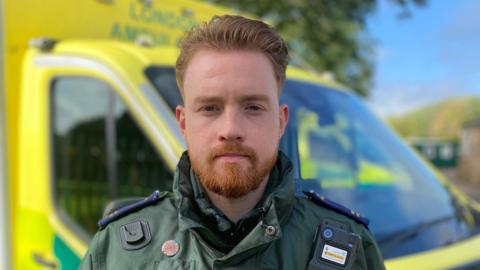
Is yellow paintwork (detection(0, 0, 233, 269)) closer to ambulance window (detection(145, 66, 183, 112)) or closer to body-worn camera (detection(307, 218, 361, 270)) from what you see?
ambulance window (detection(145, 66, 183, 112))

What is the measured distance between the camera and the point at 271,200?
135 centimetres

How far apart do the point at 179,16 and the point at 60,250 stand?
79.6 inches

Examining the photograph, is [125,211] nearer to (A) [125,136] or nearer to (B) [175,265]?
(B) [175,265]

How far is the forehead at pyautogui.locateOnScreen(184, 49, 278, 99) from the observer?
1.33 metres

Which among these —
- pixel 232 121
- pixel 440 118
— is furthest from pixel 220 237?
pixel 440 118

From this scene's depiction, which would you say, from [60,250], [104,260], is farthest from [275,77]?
[60,250]

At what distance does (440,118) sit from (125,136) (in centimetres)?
7250

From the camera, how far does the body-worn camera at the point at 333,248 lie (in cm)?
136

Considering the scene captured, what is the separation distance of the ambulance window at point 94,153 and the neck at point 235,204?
154 centimetres

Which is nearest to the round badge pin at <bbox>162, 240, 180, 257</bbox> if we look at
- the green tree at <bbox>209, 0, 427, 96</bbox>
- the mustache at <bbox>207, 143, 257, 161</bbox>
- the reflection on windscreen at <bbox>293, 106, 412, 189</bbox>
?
the mustache at <bbox>207, 143, 257, 161</bbox>

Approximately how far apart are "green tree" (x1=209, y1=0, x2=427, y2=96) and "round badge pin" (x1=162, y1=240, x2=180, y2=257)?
24.8 ft

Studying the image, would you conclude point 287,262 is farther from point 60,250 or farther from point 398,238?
point 60,250

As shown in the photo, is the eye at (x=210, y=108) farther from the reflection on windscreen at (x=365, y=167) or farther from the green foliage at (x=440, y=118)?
the green foliage at (x=440, y=118)

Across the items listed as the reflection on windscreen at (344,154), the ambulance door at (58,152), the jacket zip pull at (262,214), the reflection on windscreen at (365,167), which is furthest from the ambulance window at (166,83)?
the jacket zip pull at (262,214)
